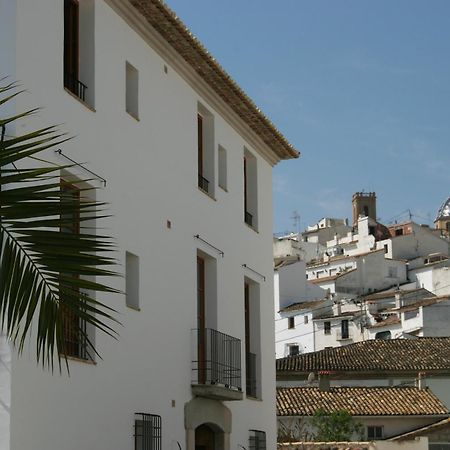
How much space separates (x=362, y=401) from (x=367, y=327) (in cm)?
3024

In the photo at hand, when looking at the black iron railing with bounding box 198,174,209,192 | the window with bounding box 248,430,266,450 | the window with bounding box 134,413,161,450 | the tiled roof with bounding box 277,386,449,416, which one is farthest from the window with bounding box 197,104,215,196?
the tiled roof with bounding box 277,386,449,416

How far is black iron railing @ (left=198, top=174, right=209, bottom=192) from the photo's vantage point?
21788 millimetres

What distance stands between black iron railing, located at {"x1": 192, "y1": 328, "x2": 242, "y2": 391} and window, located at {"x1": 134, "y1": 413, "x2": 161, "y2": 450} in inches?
80.2

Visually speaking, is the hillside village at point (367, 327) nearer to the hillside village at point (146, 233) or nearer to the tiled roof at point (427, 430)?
the tiled roof at point (427, 430)

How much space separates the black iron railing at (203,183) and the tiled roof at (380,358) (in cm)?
3323

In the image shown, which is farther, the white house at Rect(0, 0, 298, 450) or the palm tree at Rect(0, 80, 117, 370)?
the white house at Rect(0, 0, 298, 450)

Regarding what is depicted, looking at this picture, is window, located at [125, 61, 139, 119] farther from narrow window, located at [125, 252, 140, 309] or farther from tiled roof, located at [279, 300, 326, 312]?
tiled roof, located at [279, 300, 326, 312]

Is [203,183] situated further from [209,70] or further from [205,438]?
[205,438]

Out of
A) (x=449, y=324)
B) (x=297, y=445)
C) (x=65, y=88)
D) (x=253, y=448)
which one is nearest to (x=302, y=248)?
(x=449, y=324)

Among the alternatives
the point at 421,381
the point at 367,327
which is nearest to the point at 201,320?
the point at 421,381

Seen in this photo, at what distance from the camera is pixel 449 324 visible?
71062 millimetres

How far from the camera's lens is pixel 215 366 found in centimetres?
2078

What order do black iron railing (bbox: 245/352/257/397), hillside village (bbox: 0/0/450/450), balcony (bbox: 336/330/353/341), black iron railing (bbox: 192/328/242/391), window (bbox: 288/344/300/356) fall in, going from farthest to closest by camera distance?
window (bbox: 288/344/300/356) → balcony (bbox: 336/330/353/341) → black iron railing (bbox: 245/352/257/397) → black iron railing (bbox: 192/328/242/391) → hillside village (bbox: 0/0/450/450)

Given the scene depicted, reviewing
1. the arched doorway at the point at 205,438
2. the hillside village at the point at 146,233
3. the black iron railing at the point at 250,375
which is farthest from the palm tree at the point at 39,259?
the black iron railing at the point at 250,375
